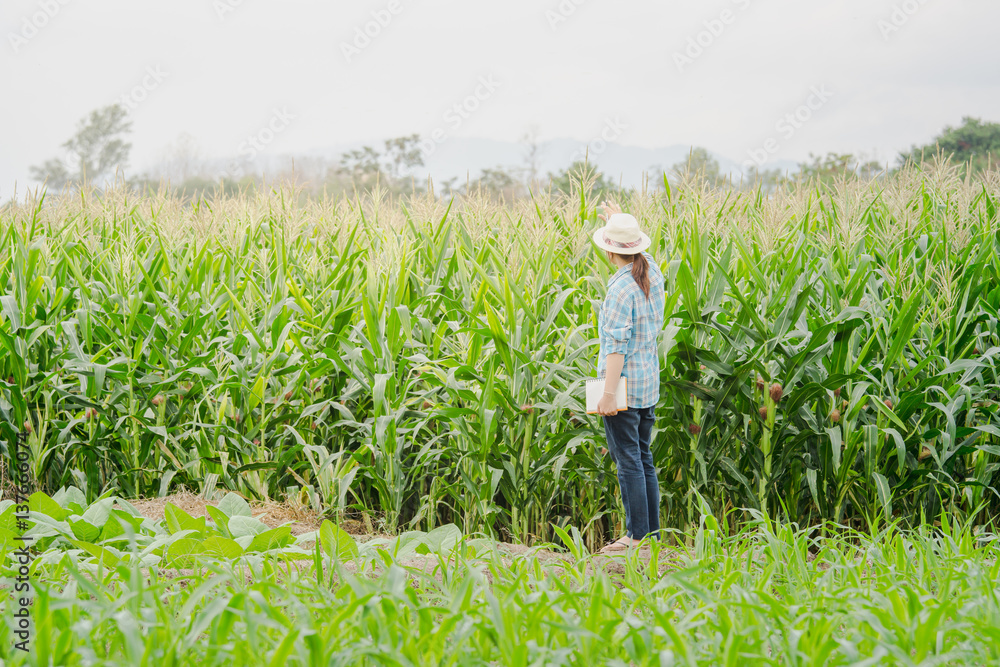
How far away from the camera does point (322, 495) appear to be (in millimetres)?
3840

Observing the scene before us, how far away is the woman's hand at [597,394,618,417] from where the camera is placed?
3174mm

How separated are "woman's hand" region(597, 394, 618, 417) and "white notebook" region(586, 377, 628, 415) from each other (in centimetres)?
2

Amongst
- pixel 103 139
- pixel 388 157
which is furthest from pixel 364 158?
pixel 103 139

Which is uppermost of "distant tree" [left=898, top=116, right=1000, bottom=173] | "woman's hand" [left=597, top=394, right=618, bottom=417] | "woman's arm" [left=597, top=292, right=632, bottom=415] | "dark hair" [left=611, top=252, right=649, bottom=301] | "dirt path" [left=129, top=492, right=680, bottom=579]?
"distant tree" [left=898, top=116, right=1000, bottom=173]

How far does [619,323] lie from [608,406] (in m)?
0.38

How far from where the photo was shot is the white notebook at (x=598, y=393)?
318 centimetres

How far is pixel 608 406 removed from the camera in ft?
10.4

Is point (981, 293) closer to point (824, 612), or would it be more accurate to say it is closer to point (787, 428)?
point (787, 428)

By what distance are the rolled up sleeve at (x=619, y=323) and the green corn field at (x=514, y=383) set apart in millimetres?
284

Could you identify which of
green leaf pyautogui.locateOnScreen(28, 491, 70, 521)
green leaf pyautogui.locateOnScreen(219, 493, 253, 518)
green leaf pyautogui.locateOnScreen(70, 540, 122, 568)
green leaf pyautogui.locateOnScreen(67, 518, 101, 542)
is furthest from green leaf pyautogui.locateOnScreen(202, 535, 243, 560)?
green leaf pyautogui.locateOnScreen(28, 491, 70, 521)

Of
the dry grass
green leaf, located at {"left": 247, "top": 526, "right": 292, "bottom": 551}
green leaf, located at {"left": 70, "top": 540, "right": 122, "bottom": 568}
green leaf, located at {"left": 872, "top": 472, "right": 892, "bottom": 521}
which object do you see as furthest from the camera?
the dry grass

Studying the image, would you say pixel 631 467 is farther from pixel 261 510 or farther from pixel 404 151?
pixel 404 151

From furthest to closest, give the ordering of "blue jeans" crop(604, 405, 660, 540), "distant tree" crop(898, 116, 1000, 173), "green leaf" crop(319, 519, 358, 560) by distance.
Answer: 1. "distant tree" crop(898, 116, 1000, 173)
2. "blue jeans" crop(604, 405, 660, 540)
3. "green leaf" crop(319, 519, 358, 560)

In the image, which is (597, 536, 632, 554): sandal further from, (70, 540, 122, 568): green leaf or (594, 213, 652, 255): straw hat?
(70, 540, 122, 568): green leaf
